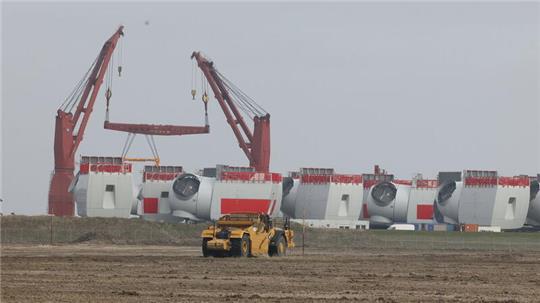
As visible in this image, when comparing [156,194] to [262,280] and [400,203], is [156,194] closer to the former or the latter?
[400,203]

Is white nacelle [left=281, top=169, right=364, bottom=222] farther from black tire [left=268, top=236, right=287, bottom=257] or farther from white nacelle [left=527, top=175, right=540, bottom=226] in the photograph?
black tire [left=268, top=236, right=287, bottom=257]

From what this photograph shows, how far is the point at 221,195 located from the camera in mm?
151375

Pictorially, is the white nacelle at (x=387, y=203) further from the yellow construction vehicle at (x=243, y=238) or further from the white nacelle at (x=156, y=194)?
the yellow construction vehicle at (x=243, y=238)

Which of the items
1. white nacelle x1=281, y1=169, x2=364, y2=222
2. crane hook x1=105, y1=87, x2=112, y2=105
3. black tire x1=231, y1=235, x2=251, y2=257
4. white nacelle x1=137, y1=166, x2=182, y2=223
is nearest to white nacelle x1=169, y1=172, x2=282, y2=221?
white nacelle x1=137, y1=166, x2=182, y2=223

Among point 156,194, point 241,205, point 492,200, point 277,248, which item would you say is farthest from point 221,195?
point 277,248

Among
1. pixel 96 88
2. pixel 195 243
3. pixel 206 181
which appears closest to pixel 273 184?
pixel 206 181

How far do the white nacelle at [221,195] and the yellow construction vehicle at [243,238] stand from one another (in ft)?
288

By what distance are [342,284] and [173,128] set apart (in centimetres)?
12431

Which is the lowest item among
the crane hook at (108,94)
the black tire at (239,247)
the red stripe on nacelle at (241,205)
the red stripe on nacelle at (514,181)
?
the black tire at (239,247)

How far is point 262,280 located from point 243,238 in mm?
16037

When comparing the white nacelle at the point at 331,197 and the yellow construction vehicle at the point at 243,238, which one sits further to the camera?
the white nacelle at the point at 331,197

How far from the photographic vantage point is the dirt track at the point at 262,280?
3591 centimetres

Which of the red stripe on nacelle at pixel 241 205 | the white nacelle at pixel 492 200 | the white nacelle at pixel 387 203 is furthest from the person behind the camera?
the white nacelle at pixel 387 203

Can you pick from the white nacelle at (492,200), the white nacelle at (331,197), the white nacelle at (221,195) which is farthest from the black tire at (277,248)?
the white nacelle at (492,200)
